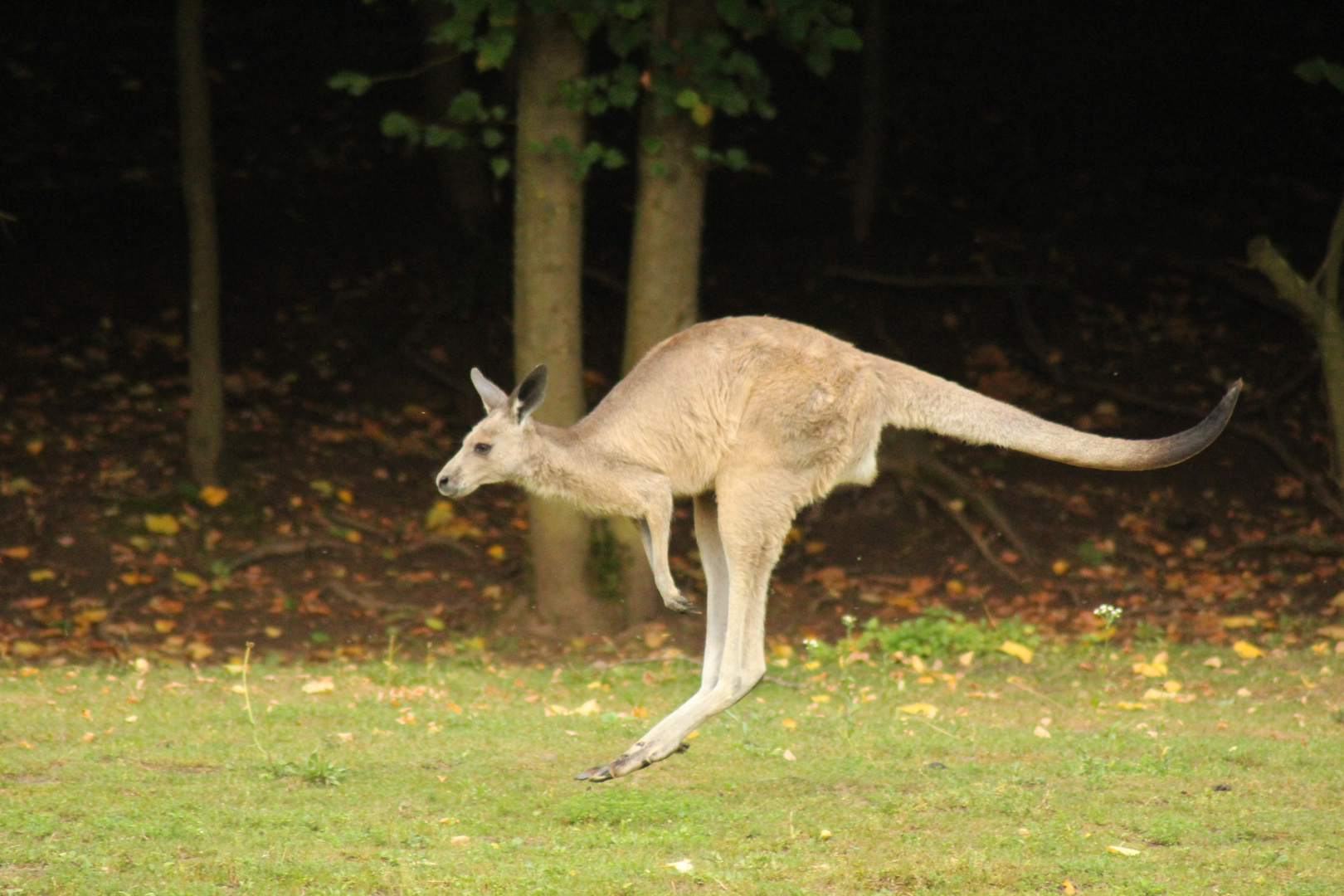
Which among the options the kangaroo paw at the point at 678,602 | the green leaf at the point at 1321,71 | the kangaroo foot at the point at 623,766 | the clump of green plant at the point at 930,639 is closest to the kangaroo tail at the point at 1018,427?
the kangaroo paw at the point at 678,602

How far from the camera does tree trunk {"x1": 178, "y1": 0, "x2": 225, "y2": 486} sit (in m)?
10.4

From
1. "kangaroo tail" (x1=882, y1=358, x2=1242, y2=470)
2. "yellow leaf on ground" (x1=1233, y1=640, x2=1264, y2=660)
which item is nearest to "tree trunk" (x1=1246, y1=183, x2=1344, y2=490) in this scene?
"yellow leaf on ground" (x1=1233, y1=640, x2=1264, y2=660)

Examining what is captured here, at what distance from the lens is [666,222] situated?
9391 mm

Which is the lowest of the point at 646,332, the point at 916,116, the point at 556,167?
the point at 646,332

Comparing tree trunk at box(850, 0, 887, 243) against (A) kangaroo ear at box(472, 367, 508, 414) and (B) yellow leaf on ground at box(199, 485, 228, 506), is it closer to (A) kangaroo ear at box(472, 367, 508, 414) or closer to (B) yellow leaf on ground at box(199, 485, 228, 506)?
(B) yellow leaf on ground at box(199, 485, 228, 506)

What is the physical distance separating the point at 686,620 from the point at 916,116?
8489 mm

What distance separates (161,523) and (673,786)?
5899 millimetres

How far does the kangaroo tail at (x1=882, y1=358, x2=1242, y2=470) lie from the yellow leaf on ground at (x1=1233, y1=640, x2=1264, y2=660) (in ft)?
11.3

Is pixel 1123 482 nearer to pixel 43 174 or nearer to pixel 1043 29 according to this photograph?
pixel 1043 29

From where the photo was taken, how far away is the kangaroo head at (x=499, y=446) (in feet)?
18.6

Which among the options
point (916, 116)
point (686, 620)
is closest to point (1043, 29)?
point (916, 116)

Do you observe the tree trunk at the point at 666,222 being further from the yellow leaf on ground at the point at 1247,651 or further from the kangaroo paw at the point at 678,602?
the kangaroo paw at the point at 678,602

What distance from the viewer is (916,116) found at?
16.4m

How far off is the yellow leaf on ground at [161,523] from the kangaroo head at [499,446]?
5.58 m
